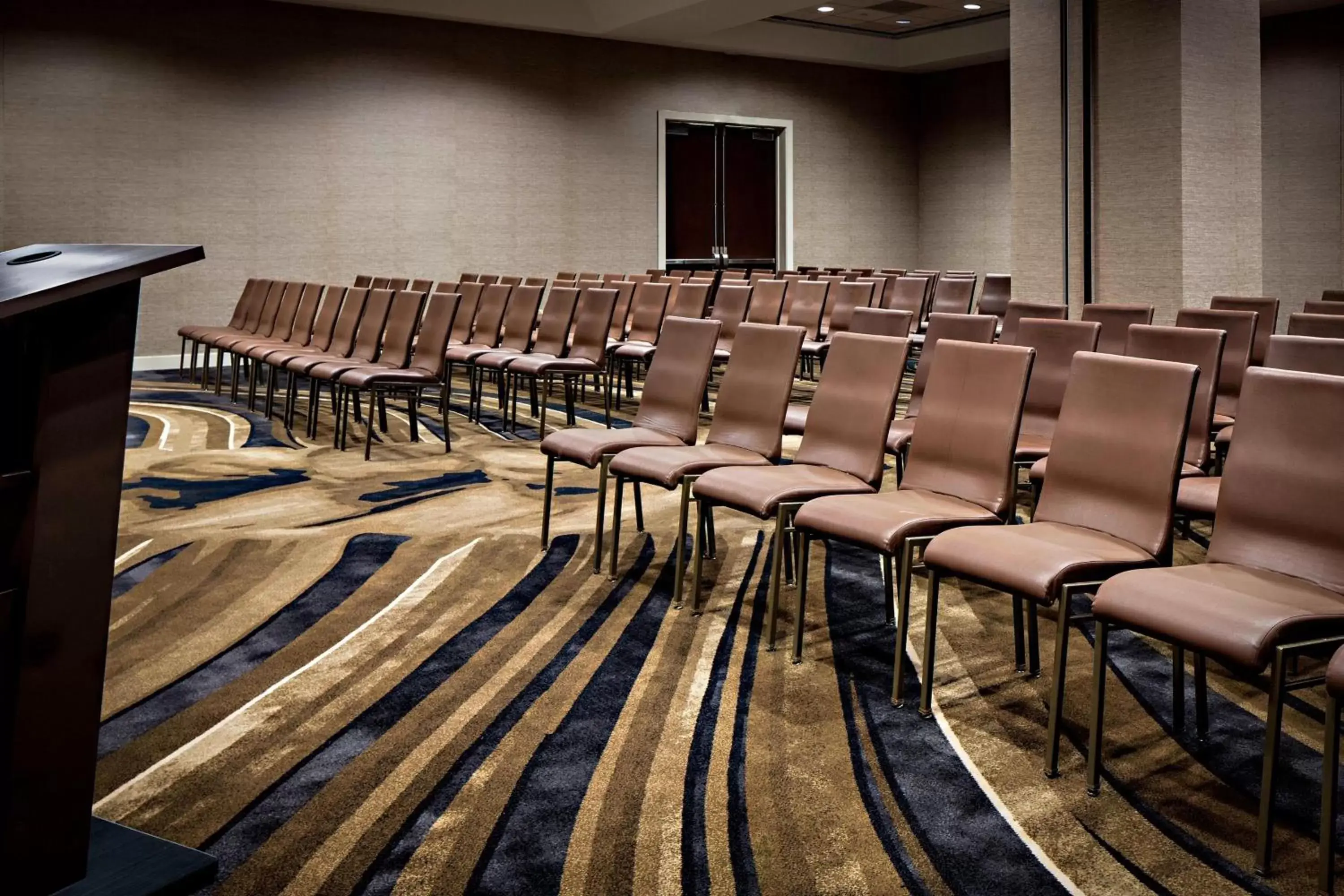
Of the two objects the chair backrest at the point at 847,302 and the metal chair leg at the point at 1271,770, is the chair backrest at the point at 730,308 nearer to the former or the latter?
the chair backrest at the point at 847,302

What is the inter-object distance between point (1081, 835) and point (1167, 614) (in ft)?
1.56

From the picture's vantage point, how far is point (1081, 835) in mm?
2518

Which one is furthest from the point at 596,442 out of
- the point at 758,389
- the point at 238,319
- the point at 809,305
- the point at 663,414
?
the point at 238,319

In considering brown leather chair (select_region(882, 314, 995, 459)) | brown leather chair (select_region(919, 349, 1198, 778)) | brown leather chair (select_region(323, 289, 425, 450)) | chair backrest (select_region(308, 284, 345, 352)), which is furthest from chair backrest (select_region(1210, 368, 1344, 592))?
chair backrest (select_region(308, 284, 345, 352))

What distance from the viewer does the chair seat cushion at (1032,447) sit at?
14.3ft

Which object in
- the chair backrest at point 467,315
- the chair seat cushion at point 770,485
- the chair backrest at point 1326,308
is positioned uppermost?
the chair backrest at point 467,315

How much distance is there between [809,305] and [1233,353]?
439cm

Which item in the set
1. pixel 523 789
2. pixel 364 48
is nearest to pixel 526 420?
pixel 523 789

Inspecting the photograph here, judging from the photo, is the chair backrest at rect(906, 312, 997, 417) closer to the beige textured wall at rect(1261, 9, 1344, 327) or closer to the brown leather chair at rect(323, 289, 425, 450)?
the brown leather chair at rect(323, 289, 425, 450)

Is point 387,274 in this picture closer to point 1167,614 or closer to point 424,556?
point 424,556

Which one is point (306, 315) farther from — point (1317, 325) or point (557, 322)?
point (1317, 325)

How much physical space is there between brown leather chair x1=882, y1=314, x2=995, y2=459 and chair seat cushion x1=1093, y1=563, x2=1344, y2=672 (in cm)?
172

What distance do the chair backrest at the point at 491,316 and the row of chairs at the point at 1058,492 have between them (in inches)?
172

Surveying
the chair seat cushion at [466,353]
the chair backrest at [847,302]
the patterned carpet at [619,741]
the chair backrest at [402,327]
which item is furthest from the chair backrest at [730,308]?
the patterned carpet at [619,741]
